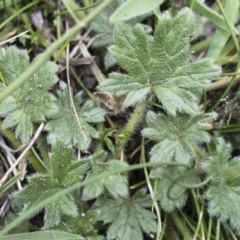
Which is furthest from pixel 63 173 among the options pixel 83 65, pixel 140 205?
pixel 83 65

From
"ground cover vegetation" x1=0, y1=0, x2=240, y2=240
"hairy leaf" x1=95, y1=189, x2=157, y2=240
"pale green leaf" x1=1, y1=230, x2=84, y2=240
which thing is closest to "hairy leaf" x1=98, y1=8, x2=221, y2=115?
"ground cover vegetation" x1=0, y1=0, x2=240, y2=240

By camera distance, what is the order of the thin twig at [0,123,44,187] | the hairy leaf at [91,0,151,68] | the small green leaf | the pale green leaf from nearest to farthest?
the small green leaf, the pale green leaf, the thin twig at [0,123,44,187], the hairy leaf at [91,0,151,68]

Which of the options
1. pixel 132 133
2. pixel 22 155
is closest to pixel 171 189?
pixel 132 133

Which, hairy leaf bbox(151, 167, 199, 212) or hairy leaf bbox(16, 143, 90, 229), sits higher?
hairy leaf bbox(16, 143, 90, 229)

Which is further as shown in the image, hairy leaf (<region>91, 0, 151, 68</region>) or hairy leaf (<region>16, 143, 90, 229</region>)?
hairy leaf (<region>91, 0, 151, 68</region>)

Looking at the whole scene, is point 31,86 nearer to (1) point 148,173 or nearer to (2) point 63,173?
(2) point 63,173

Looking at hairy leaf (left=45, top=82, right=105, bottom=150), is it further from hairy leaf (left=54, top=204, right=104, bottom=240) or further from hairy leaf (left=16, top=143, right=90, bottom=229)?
hairy leaf (left=54, top=204, right=104, bottom=240)

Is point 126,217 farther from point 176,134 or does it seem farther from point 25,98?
point 25,98
